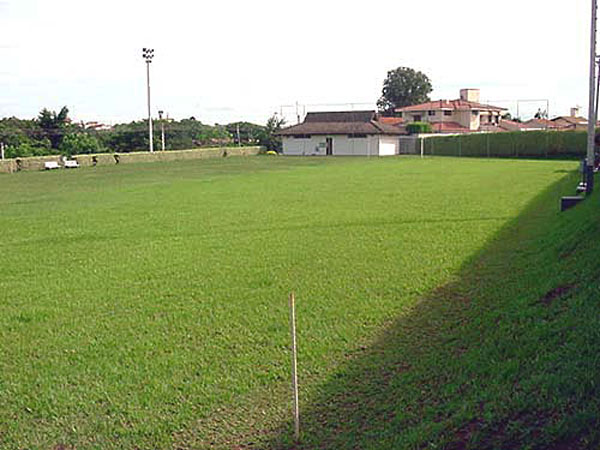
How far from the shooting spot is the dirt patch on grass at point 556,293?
19.2 feet

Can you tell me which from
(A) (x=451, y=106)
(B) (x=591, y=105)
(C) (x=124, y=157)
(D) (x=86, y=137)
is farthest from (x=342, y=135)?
(B) (x=591, y=105)

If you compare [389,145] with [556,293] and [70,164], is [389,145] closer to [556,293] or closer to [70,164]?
[70,164]

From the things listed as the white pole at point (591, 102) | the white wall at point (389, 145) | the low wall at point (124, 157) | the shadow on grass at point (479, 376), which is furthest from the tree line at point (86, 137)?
the shadow on grass at point (479, 376)

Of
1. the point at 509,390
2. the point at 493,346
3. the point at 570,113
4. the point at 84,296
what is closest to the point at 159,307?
the point at 84,296

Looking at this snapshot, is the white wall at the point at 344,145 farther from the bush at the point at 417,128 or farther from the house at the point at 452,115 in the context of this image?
the house at the point at 452,115

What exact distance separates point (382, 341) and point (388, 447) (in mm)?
2215

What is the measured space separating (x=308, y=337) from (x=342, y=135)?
203 ft

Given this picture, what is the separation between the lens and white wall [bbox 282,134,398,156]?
64.9 metres

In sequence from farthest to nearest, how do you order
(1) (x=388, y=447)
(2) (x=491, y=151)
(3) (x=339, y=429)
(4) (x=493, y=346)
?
(2) (x=491, y=151) → (4) (x=493, y=346) → (3) (x=339, y=429) → (1) (x=388, y=447)

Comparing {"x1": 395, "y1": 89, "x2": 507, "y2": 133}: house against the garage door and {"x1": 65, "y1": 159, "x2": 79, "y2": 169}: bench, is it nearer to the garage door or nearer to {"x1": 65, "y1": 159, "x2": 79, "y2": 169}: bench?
the garage door

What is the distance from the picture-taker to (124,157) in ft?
174

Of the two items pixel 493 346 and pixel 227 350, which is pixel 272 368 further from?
pixel 493 346

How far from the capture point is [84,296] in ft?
26.1

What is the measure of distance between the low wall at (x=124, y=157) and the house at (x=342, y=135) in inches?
174
